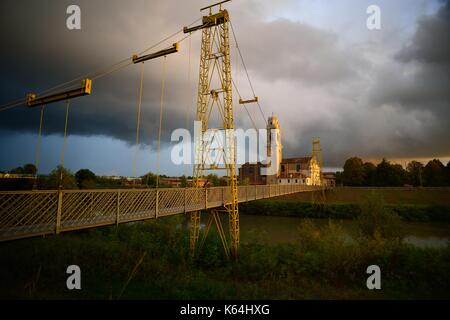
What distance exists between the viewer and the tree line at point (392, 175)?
47.5m

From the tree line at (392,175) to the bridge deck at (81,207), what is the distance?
180 feet

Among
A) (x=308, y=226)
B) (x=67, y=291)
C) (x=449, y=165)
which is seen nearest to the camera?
(x=67, y=291)

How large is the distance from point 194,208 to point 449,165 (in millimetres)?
60535

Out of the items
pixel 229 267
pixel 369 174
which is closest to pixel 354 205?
pixel 369 174

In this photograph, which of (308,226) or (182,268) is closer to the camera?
(182,268)

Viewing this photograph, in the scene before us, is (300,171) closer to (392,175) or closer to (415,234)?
(392,175)

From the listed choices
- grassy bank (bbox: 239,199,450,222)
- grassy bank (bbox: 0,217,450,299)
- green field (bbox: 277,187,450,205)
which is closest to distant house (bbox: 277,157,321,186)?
green field (bbox: 277,187,450,205)

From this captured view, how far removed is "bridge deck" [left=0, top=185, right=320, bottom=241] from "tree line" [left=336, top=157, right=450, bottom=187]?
54899 mm

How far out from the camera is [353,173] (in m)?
57.7

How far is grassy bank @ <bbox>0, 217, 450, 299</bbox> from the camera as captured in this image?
902 centimetres

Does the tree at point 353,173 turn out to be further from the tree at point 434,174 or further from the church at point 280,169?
the tree at point 434,174

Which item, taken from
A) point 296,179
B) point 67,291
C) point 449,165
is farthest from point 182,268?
point 449,165

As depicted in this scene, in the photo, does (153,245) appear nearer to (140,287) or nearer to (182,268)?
(182,268)

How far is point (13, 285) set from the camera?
8.86m
